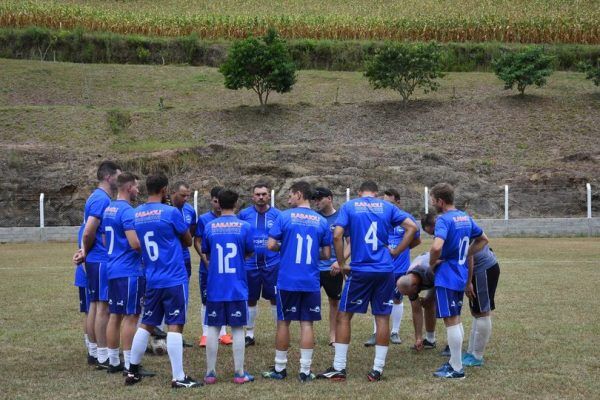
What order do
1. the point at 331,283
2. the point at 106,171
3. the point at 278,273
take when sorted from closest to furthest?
1. the point at 278,273
2. the point at 106,171
3. the point at 331,283

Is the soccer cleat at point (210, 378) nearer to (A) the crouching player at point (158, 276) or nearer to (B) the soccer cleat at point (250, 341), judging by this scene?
(A) the crouching player at point (158, 276)

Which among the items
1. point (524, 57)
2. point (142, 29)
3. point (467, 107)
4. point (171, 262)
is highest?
point (142, 29)

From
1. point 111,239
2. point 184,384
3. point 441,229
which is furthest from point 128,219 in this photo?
point 441,229

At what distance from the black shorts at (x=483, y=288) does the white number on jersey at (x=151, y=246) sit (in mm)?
3738

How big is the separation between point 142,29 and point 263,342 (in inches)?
1832

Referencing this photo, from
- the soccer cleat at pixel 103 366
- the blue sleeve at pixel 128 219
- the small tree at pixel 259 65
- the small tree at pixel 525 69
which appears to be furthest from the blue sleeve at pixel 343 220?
the small tree at pixel 525 69

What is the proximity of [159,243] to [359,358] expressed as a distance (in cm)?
307

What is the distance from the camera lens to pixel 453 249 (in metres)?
8.33

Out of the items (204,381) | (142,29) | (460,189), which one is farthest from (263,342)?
(142,29)

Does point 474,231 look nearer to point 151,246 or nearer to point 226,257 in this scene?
point 226,257

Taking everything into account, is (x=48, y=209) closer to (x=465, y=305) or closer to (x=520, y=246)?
(x=520, y=246)

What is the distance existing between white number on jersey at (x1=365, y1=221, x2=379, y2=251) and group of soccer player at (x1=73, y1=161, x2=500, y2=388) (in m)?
0.01

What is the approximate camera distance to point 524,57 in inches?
1657

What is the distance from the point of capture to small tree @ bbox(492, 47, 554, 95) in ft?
137
